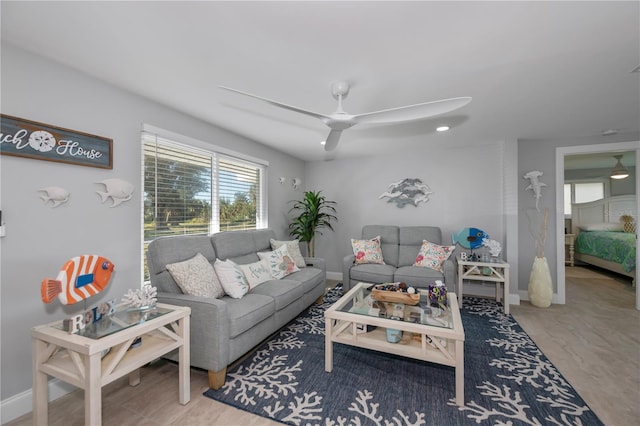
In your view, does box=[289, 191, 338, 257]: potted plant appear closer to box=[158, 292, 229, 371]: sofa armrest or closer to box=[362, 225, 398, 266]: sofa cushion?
box=[362, 225, 398, 266]: sofa cushion

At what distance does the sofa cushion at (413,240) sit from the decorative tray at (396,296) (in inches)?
66.4

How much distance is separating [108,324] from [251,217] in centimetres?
251

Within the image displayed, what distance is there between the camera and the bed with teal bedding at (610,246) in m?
4.38

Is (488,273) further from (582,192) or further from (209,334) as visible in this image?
(582,192)

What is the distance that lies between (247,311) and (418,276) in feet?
7.33

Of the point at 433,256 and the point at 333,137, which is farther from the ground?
the point at 333,137

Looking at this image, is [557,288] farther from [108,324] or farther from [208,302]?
[108,324]

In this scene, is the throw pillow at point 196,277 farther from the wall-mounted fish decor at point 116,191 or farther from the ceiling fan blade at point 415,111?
the ceiling fan blade at point 415,111

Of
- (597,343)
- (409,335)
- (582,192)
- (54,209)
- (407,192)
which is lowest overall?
(597,343)

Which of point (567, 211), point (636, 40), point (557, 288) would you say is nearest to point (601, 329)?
point (557, 288)

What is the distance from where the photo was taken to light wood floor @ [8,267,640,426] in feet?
5.46

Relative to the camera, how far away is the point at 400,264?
4012 mm

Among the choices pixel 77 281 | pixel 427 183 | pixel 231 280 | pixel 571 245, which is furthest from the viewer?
pixel 571 245

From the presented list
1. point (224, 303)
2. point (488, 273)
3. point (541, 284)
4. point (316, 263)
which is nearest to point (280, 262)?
point (316, 263)
